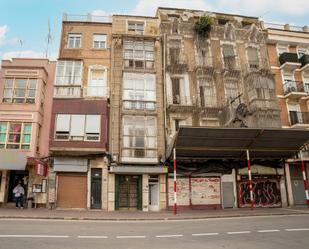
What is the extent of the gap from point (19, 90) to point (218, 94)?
17121mm

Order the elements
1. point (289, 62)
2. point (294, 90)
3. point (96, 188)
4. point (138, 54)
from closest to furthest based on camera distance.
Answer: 1. point (96, 188)
2. point (138, 54)
3. point (294, 90)
4. point (289, 62)

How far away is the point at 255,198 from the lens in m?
23.8

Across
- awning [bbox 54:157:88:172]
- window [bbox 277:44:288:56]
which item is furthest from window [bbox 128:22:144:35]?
window [bbox 277:44:288:56]

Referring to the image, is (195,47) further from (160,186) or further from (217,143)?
(160,186)

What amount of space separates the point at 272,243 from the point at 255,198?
53.0 ft

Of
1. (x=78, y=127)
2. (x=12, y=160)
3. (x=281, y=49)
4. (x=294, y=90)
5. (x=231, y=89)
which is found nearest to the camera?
(x=12, y=160)

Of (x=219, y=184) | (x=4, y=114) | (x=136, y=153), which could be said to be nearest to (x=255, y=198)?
(x=219, y=184)

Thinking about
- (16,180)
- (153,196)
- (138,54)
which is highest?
(138,54)

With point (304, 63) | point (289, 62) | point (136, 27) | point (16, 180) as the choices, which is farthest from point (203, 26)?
point (16, 180)

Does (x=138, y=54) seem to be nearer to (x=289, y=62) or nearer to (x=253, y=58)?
(x=253, y=58)

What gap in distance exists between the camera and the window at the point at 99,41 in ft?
84.1

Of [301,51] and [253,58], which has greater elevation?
[301,51]

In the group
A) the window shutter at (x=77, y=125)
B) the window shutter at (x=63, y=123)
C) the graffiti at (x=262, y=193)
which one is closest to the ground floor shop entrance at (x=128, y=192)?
the window shutter at (x=77, y=125)

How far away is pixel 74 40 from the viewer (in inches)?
1007
